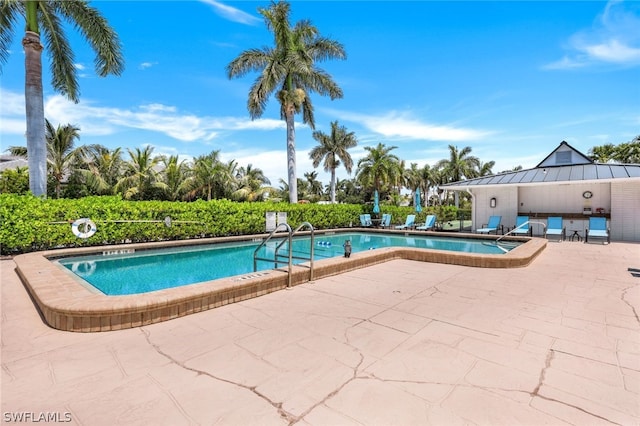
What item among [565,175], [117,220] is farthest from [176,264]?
[565,175]

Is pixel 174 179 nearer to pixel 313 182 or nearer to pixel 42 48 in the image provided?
pixel 42 48

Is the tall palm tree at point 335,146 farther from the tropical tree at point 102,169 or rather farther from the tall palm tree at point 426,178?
the tall palm tree at point 426,178

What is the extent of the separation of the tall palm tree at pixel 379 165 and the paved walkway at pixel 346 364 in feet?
72.8

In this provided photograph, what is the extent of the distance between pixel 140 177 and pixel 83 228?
1603 centimetres

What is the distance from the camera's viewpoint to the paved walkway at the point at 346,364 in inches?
86.5

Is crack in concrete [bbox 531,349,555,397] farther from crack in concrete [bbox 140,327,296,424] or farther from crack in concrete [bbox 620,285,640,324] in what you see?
crack in concrete [bbox 620,285,640,324]

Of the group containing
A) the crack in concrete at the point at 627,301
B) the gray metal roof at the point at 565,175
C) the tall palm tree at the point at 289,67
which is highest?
the tall palm tree at the point at 289,67

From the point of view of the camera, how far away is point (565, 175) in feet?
49.1

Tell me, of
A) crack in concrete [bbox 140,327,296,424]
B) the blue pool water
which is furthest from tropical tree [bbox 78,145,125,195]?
crack in concrete [bbox 140,327,296,424]

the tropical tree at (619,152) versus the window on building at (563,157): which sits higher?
the tropical tree at (619,152)

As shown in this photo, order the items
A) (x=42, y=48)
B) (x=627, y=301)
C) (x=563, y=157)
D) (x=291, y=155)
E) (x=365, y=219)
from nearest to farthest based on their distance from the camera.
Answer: (x=627, y=301), (x=42, y=48), (x=563, y=157), (x=291, y=155), (x=365, y=219)

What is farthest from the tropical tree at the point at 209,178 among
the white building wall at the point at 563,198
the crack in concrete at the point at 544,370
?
the crack in concrete at the point at 544,370

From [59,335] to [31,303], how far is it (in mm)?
1911

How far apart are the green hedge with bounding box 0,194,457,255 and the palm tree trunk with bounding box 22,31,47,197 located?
1.92m
